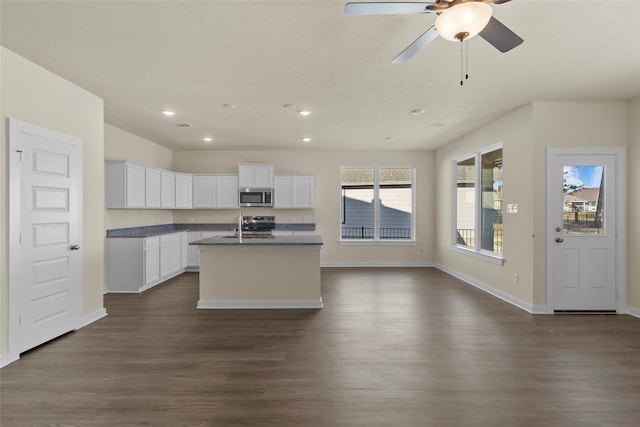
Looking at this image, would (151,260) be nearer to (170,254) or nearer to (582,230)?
(170,254)

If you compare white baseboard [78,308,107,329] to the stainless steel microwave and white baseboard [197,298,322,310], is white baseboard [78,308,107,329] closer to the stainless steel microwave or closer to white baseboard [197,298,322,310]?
white baseboard [197,298,322,310]

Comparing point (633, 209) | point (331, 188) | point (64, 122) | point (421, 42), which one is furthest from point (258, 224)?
point (633, 209)

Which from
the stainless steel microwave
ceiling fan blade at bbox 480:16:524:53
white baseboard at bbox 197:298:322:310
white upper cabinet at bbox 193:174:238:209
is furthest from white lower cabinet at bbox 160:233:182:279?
ceiling fan blade at bbox 480:16:524:53

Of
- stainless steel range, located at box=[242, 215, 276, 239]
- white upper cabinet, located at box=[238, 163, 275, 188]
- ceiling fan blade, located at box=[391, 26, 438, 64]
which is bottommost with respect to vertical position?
stainless steel range, located at box=[242, 215, 276, 239]

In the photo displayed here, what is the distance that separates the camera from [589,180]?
4.18 m

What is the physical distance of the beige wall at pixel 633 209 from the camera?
4.01 metres

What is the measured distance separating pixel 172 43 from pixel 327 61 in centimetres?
135

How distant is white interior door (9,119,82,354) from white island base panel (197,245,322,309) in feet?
4.78

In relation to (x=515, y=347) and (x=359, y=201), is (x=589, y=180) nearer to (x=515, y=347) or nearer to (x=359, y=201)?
(x=515, y=347)

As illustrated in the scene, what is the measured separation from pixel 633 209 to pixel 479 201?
6.45ft

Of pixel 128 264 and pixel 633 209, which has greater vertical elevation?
pixel 633 209

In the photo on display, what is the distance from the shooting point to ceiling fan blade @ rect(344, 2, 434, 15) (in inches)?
68.2

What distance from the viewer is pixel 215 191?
707 centimetres

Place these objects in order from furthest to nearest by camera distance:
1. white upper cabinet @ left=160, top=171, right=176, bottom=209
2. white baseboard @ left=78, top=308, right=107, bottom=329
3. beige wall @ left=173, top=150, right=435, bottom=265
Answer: beige wall @ left=173, top=150, right=435, bottom=265 < white upper cabinet @ left=160, top=171, right=176, bottom=209 < white baseboard @ left=78, top=308, right=107, bottom=329
